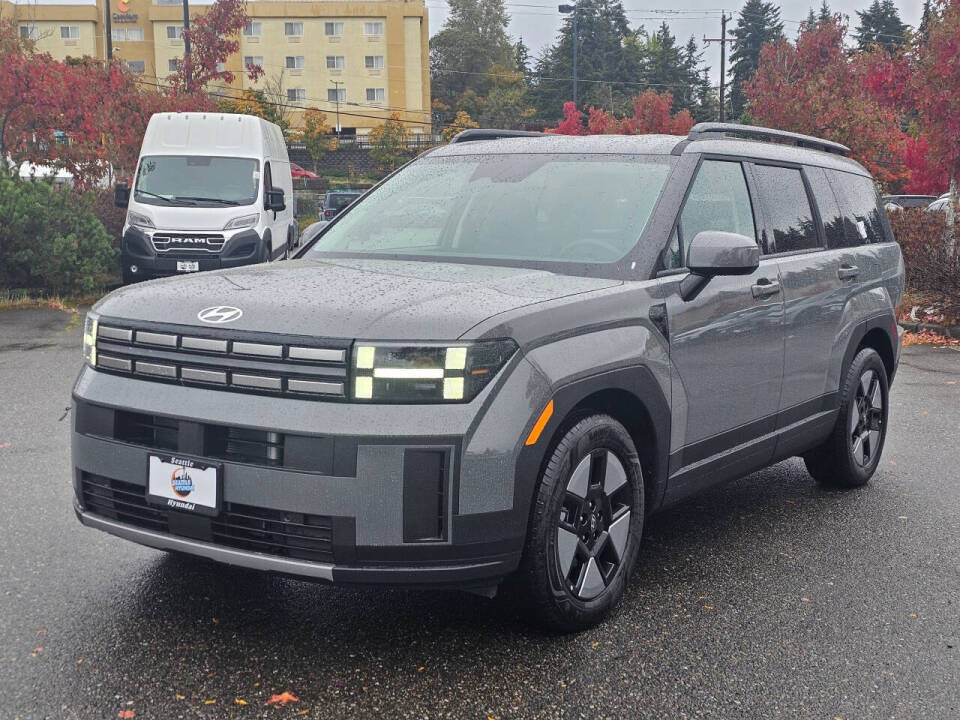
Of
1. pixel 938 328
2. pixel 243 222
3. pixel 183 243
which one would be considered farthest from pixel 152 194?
pixel 938 328

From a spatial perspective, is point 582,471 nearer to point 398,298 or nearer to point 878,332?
point 398,298

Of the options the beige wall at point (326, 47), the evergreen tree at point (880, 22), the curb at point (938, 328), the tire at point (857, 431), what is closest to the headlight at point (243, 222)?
the curb at point (938, 328)

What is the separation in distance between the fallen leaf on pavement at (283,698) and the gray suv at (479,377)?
1.28 feet

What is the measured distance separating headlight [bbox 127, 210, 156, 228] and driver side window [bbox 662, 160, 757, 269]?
12.7m

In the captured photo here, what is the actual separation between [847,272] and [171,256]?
40.2 feet

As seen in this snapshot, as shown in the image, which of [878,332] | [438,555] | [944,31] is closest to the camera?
[438,555]

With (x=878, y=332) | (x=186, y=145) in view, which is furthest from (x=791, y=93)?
(x=878, y=332)

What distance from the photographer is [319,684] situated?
144 inches

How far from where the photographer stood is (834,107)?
23.7 meters

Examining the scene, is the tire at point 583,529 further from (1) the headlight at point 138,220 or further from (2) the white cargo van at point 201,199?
(1) the headlight at point 138,220

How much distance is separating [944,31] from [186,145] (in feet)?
35.9

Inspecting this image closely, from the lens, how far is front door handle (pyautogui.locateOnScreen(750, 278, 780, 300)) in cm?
505

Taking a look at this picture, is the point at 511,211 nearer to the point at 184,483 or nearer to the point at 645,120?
the point at 184,483

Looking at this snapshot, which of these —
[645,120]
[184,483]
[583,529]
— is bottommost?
[583,529]
